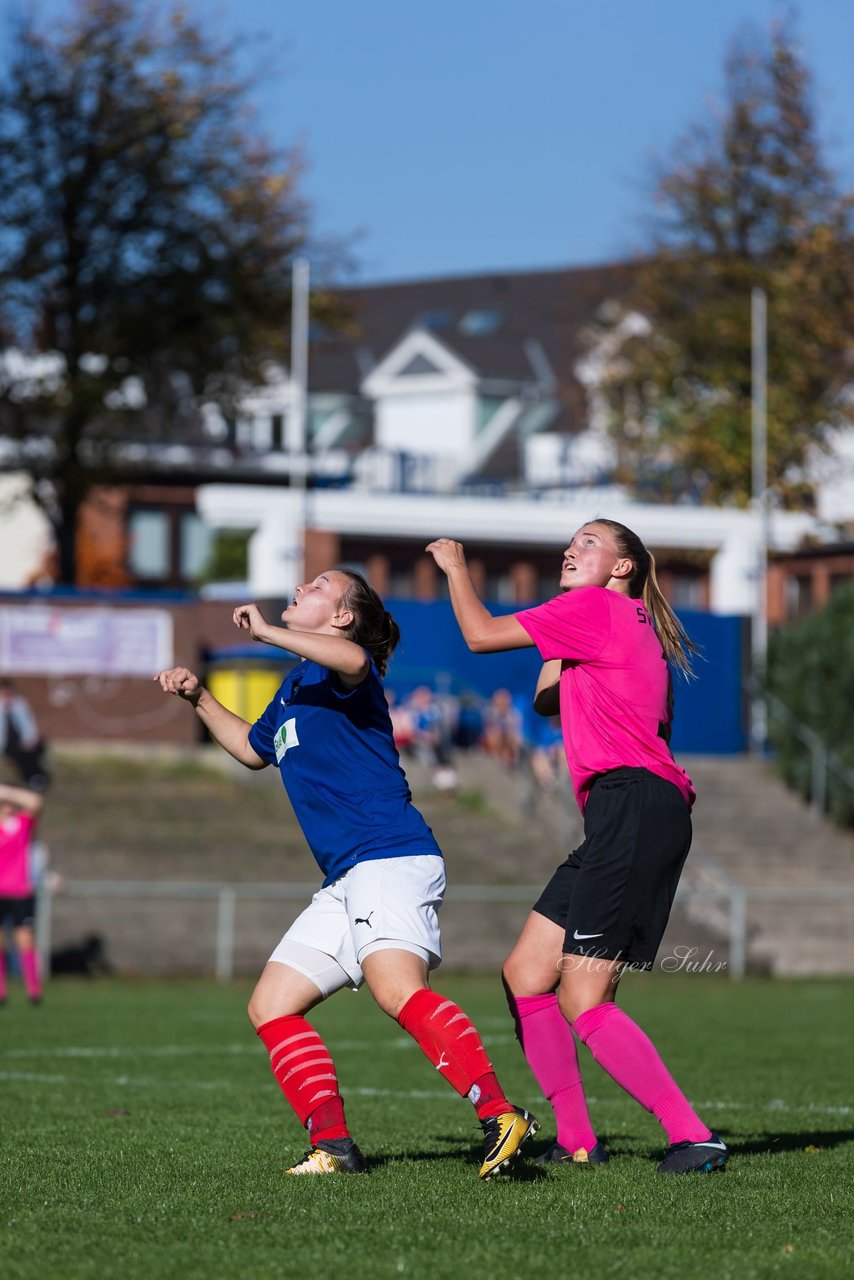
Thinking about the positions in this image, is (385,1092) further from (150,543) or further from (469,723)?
(150,543)

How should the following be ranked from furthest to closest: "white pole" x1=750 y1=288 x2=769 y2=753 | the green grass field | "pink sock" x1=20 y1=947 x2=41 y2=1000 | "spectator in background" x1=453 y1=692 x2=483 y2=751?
1. "white pole" x1=750 y1=288 x2=769 y2=753
2. "spectator in background" x1=453 y1=692 x2=483 y2=751
3. "pink sock" x1=20 y1=947 x2=41 y2=1000
4. the green grass field

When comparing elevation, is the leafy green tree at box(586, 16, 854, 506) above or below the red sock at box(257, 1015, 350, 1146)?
above

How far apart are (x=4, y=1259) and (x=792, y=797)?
2975 centimetres

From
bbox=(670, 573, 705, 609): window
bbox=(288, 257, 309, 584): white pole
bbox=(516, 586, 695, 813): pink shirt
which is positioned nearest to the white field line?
bbox=(516, 586, 695, 813): pink shirt

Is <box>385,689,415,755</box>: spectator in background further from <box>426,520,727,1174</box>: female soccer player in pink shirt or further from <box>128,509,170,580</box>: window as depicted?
<box>128,509,170,580</box>: window

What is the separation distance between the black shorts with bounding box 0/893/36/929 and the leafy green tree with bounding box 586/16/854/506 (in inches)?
1057

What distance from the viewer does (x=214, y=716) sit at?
23.7 feet

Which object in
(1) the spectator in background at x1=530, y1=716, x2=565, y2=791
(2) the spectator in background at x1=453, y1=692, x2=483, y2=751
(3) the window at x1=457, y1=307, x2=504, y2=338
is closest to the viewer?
(1) the spectator in background at x1=530, y1=716, x2=565, y2=791

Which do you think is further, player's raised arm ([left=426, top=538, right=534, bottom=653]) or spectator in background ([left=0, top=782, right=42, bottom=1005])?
spectator in background ([left=0, top=782, right=42, bottom=1005])

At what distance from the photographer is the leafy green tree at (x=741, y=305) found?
144ft

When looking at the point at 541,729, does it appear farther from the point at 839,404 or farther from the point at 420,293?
the point at 420,293

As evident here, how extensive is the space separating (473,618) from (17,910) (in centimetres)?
1319

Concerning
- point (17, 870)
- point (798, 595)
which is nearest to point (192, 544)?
point (798, 595)

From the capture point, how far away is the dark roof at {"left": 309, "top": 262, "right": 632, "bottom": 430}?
81.2 m
